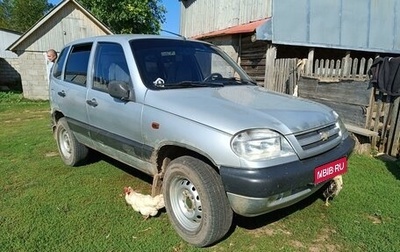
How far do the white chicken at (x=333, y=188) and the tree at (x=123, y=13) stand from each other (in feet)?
81.1

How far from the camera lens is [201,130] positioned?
A: 2.77m

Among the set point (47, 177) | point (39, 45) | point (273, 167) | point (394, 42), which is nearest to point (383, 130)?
point (273, 167)

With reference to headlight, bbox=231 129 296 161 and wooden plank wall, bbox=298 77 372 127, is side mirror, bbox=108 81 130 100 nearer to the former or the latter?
headlight, bbox=231 129 296 161

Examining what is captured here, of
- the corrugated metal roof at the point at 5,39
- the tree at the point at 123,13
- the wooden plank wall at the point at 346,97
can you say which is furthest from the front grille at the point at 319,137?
the corrugated metal roof at the point at 5,39

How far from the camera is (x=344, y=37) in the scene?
1069 centimetres

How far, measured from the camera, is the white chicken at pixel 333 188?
3.68 metres

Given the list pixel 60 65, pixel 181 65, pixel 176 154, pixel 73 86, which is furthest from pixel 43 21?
pixel 176 154

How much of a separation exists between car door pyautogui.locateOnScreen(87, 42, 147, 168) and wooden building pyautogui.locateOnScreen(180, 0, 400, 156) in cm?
430

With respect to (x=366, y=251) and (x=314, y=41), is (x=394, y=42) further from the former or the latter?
(x=366, y=251)

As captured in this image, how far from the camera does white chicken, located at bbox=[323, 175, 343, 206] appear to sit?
3677 millimetres

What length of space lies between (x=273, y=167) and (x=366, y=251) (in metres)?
1.33

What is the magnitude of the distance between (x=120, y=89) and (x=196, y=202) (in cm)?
140

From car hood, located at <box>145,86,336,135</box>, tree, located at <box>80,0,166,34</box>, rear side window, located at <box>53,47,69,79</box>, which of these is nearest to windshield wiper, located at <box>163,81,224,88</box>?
car hood, located at <box>145,86,336,135</box>

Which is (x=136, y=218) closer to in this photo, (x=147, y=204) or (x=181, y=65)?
(x=147, y=204)
